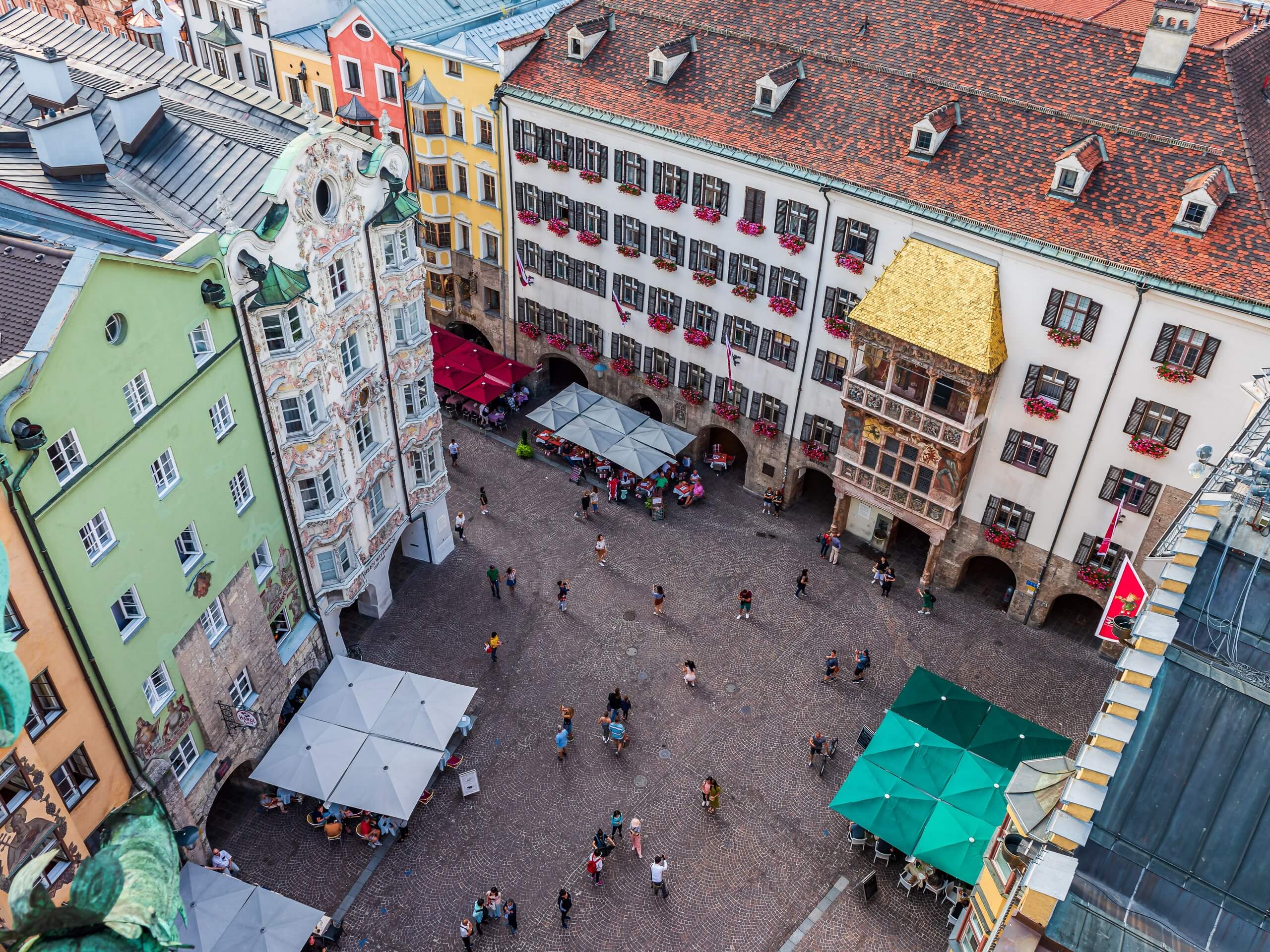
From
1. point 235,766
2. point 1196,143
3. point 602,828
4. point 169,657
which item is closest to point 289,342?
point 169,657

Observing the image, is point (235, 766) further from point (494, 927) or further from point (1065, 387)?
point (1065, 387)

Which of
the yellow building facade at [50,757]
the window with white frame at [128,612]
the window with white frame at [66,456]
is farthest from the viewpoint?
the window with white frame at [128,612]

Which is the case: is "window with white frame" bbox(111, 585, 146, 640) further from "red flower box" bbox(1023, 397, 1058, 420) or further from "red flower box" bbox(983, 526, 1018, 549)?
"red flower box" bbox(983, 526, 1018, 549)

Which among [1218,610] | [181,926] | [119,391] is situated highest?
[1218,610]

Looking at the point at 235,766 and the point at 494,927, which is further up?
the point at 235,766

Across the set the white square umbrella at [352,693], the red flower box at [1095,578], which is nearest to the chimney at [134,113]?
the white square umbrella at [352,693]

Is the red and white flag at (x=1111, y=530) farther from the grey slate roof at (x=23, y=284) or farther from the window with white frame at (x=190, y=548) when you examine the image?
the grey slate roof at (x=23, y=284)
